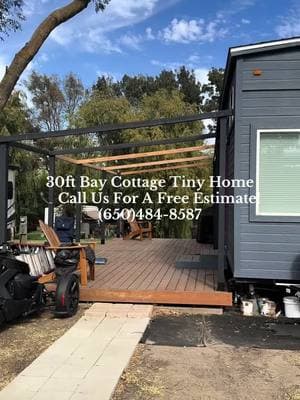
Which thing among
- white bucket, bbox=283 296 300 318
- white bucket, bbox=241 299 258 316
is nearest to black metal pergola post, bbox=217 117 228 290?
white bucket, bbox=241 299 258 316

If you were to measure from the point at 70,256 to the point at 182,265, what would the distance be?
7.82 feet

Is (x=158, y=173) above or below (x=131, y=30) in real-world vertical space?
below

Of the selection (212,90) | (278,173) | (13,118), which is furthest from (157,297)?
(212,90)

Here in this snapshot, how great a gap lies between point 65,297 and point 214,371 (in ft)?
6.68

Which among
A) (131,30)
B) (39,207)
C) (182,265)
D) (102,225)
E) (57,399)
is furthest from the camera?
(39,207)

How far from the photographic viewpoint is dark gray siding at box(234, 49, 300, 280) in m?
6.20

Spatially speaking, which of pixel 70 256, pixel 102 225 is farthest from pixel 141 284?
pixel 102 225

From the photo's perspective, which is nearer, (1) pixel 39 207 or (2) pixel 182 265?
(2) pixel 182 265

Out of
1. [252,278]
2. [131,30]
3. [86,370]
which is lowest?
[86,370]

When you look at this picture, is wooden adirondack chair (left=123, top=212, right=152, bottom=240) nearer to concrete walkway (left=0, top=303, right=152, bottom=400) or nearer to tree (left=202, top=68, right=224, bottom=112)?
concrete walkway (left=0, top=303, right=152, bottom=400)

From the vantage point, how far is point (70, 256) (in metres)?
6.66

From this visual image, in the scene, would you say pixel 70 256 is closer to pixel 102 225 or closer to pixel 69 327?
pixel 69 327

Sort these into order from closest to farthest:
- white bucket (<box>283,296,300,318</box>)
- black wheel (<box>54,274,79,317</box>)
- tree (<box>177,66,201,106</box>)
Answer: black wheel (<box>54,274,79,317</box>), white bucket (<box>283,296,300,318</box>), tree (<box>177,66,201,106</box>)

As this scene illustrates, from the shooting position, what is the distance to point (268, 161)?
6.27 metres
